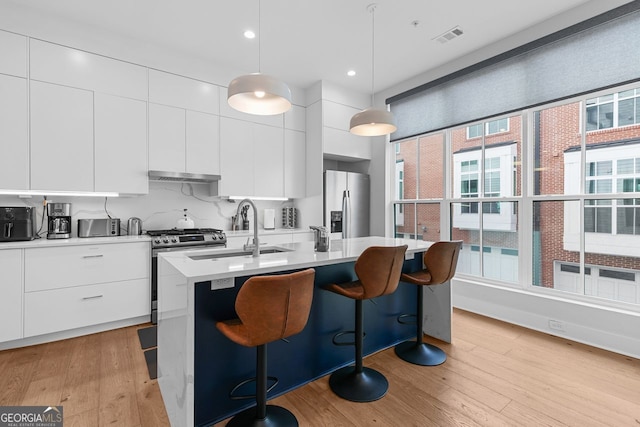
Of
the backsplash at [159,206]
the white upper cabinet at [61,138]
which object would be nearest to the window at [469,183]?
the backsplash at [159,206]

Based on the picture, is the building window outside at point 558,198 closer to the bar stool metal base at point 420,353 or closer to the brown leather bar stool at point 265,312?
the bar stool metal base at point 420,353

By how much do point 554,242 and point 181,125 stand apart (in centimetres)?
435

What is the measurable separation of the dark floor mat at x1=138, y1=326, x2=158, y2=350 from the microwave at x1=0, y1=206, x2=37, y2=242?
1.35 meters

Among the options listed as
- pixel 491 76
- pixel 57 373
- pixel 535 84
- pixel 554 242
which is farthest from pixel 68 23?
pixel 554 242

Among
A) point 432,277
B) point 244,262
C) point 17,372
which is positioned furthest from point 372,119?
point 17,372

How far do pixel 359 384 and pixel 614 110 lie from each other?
10.9ft

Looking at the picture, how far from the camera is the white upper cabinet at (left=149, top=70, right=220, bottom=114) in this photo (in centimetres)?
350

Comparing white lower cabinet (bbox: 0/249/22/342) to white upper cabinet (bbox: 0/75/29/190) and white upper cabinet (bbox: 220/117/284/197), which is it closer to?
white upper cabinet (bbox: 0/75/29/190)

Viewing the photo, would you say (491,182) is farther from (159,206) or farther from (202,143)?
(159,206)

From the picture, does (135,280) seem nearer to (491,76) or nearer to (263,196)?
(263,196)

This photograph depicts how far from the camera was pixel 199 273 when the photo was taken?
4.92 ft

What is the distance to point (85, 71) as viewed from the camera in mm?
3129

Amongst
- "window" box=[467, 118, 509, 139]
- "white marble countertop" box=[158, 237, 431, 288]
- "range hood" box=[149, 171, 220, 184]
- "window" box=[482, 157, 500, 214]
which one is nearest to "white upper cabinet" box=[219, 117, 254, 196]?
"range hood" box=[149, 171, 220, 184]

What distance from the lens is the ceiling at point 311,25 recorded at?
9.31ft
